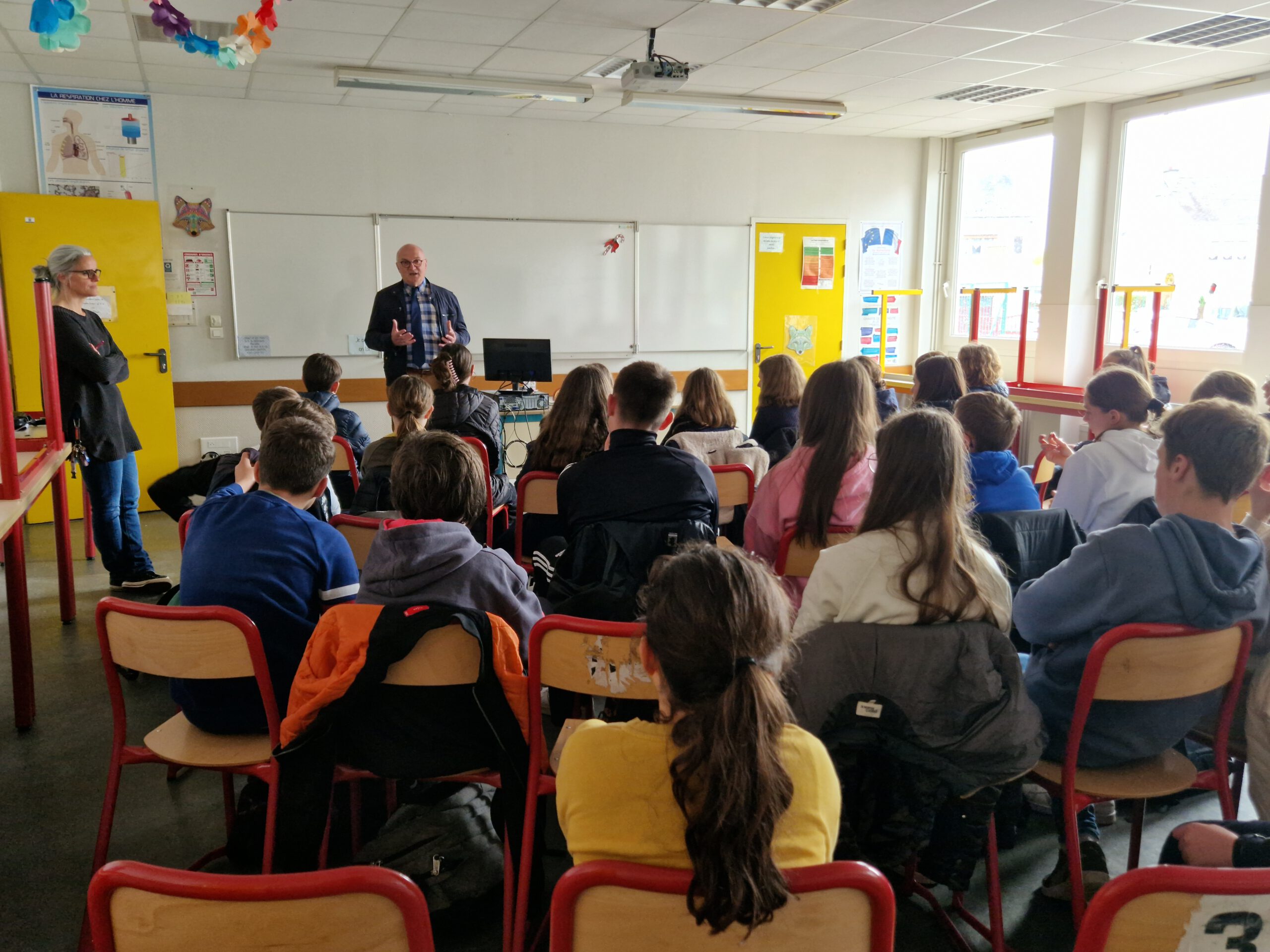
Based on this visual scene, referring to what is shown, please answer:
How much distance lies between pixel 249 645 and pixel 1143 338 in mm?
6686

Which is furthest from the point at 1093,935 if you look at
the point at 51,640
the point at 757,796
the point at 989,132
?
the point at 989,132

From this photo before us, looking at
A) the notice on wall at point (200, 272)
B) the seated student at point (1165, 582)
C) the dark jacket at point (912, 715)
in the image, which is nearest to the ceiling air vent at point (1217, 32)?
the seated student at point (1165, 582)

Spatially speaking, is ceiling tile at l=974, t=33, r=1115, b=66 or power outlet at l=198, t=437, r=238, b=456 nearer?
ceiling tile at l=974, t=33, r=1115, b=66

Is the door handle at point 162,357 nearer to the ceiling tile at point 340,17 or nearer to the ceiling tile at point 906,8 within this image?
the ceiling tile at point 340,17

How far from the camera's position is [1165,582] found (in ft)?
5.63

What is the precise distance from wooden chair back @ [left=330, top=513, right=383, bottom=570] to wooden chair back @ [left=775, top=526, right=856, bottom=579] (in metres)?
1.08

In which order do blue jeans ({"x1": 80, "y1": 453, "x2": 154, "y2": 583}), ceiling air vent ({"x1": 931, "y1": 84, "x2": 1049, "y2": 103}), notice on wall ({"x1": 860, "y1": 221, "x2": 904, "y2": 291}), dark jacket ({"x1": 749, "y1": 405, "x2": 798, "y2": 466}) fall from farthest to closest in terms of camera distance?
notice on wall ({"x1": 860, "y1": 221, "x2": 904, "y2": 291}) < ceiling air vent ({"x1": 931, "y1": 84, "x2": 1049, "y2": 103}) < blue jeans ({"x1": 80, "y1": 453, "x2": 154, "y2": 583}) < dark jacket ({"x1": 749, "y1": 405, "x2": 798, "y2": 466})

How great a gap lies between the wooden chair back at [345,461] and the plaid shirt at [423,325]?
2.02 meters

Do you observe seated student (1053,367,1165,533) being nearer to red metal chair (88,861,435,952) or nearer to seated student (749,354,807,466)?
seated student (749,354,807,466)

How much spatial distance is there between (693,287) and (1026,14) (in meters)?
3.48

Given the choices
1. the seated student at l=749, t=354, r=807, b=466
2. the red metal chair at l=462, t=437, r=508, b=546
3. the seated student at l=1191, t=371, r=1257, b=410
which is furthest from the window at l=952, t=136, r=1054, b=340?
the red metal chair at l=462, t=437, r=508, b=546

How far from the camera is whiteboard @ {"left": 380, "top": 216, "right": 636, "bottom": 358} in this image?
268 inches

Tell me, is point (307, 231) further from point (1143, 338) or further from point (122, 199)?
point (1143, 338)

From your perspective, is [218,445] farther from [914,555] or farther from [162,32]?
[914,555]
